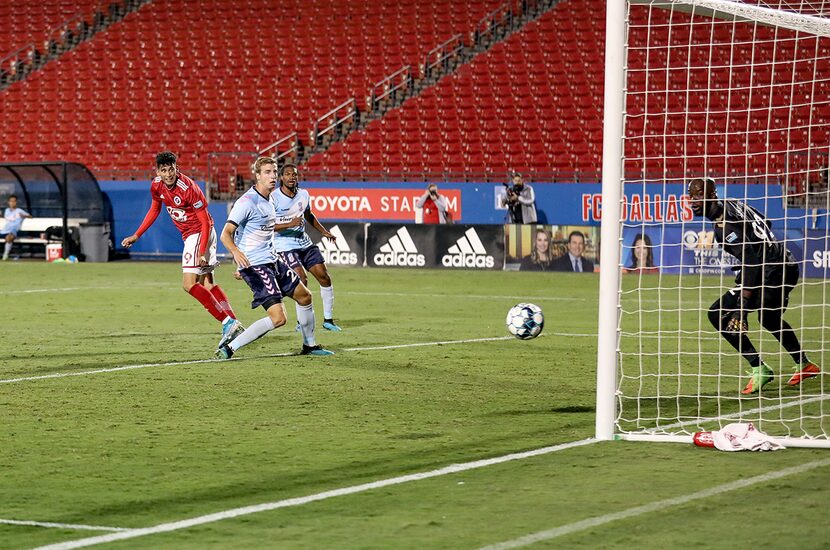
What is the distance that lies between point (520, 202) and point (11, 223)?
12411 millimetres

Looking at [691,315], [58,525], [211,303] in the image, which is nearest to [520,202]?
[691,315]

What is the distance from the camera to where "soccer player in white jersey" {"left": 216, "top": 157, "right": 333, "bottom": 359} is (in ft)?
40.7

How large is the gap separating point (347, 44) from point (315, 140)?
374 centimetres

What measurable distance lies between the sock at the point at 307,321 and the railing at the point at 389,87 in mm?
22104

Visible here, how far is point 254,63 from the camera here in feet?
122

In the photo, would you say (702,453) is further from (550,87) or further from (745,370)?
(550,87)

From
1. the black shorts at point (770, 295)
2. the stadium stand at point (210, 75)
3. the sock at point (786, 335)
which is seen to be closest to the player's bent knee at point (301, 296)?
the black shorts at point (770, 295)

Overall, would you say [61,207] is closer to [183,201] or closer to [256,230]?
[183,201]

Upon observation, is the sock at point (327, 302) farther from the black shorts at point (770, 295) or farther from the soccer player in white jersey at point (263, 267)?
the black shorts at point (770, 295)

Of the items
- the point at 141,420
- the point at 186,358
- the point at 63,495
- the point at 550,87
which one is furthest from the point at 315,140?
the point at 63,495

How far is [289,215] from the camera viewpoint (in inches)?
614

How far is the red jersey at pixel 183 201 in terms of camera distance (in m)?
14.6

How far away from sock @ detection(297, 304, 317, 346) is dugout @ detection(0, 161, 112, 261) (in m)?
19.9

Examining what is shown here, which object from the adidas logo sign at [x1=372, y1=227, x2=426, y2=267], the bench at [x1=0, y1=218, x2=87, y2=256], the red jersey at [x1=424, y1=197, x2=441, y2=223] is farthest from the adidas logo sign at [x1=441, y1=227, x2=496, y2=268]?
the bench at [x1=0, y1=218, x2=87, y2=256]
